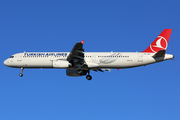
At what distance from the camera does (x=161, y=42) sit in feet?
155

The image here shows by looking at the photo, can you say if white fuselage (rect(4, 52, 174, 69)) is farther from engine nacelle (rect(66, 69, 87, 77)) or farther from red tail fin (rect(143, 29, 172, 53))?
engine nacelle (rect(66, 69, 87, 77))

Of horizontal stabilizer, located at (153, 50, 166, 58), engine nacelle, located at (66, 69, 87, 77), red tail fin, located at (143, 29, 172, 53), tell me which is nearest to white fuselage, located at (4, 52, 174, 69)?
horizontal stabilizer, located at (153, 50, 166, 58)

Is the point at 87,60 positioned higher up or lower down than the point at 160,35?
lower down

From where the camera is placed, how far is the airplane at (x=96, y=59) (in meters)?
45.2

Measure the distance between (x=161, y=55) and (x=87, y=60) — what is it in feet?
39.1

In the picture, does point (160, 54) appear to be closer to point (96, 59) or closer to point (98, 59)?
point (98, 59)

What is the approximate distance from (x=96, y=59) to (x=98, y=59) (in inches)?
13.1

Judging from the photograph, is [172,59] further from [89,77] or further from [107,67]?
[89,77]

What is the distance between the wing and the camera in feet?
139

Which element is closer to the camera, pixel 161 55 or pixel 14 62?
pixel 161 55

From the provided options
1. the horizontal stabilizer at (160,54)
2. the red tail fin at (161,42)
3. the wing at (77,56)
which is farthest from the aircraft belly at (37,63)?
Result: the horizontal stabilizer at (160,54)

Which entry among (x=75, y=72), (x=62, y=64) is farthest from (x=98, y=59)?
(x=62, y=64)

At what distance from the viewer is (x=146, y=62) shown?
45.5m

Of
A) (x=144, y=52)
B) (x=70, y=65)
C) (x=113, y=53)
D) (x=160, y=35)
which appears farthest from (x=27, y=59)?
(x=160, y=35)
